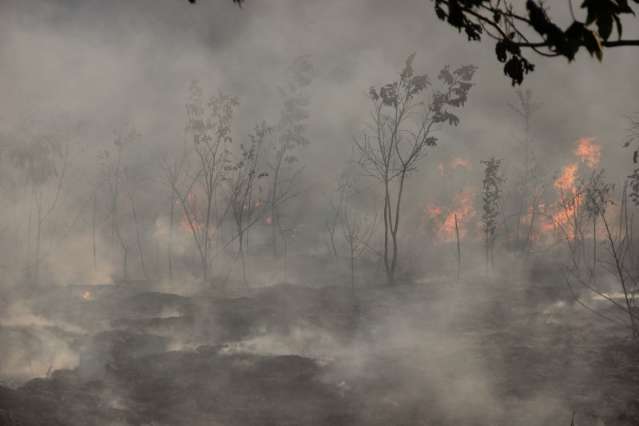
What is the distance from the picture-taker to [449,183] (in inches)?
1496

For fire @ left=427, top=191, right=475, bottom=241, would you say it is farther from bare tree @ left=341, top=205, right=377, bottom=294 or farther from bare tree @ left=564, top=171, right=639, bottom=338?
bare tree @ left=564, top=171, right=639, bottom=338

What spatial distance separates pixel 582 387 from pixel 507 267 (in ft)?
56.6

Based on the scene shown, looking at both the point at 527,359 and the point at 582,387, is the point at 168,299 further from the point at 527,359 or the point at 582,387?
the point at 582,387

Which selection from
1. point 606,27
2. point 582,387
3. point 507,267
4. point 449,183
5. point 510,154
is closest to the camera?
point 606,27

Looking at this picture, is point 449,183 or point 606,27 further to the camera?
point 449,183

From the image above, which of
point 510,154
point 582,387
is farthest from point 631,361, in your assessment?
point 510,154

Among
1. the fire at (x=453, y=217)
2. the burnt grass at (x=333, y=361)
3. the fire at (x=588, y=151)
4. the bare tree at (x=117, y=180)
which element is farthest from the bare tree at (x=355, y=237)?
the fire at (x=588, y=151)

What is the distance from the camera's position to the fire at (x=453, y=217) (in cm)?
3353

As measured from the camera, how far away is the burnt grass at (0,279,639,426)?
339 inches

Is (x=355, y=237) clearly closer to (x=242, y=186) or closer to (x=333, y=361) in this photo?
(x=333, y=361)

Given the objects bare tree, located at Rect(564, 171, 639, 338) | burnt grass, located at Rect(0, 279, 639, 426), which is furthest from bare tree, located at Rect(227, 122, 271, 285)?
bare tree, located at Rect(564, 171, 639, 338)

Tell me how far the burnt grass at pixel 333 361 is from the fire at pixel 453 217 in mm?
16266

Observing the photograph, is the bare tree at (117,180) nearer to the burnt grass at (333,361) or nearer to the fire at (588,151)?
the burnt grass at (333,361)

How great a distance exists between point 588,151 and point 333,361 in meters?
30.8
